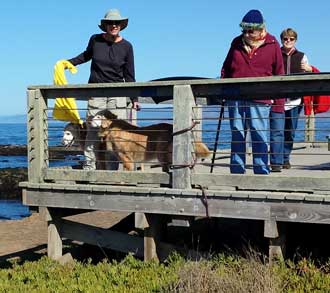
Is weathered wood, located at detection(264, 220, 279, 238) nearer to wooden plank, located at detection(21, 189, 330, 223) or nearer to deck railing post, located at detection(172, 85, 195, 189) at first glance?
wooden plank, located at detection(21, 189, 330, 223)

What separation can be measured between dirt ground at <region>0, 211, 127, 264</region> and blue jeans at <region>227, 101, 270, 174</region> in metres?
3.13

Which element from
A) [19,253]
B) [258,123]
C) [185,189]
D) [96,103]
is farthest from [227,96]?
[19,253]

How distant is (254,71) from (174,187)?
4.74 feet

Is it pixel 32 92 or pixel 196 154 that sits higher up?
pixel 32 92

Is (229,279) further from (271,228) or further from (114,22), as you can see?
(114,22)

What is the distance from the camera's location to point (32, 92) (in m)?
7.40

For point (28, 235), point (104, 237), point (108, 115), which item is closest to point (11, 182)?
point (28, 235)

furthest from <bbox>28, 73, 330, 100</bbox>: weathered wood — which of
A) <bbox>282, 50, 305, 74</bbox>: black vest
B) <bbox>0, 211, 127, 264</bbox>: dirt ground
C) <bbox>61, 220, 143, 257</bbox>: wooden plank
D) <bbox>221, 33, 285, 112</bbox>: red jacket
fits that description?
<bbox>0, 211, 127, 264</bbox>: dirt ground

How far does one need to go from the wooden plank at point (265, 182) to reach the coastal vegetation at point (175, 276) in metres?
0.66

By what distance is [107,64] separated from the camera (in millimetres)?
7824

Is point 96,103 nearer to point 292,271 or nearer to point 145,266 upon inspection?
point 145,266

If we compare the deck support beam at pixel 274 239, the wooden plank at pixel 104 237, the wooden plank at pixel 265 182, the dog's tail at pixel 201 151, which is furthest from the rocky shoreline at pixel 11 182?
the deck support beam at pixel 274 239

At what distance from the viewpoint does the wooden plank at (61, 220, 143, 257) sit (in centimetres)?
759

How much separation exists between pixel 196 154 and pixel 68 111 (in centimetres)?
173
